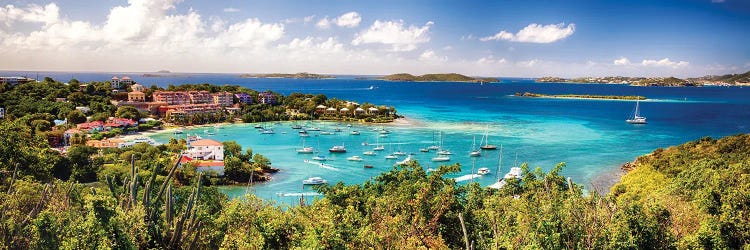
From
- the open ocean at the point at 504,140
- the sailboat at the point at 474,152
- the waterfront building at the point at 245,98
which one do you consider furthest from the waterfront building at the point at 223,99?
the sailboat at the point at 474,152

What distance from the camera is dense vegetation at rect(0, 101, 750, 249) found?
8836 millimetres

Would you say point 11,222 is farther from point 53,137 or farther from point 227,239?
point 53,137

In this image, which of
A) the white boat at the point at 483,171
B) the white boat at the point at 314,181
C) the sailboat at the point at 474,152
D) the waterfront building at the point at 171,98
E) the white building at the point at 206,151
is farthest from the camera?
the waterfront building at the point at 171,98

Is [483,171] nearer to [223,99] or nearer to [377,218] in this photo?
[377,218]

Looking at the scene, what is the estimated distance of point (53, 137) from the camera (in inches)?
1500

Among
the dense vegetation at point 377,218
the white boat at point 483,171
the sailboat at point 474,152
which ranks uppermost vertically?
the dense vegetation at point 377,218

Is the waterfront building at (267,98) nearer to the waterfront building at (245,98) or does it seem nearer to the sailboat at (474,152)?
the waterfront building at (245,98)

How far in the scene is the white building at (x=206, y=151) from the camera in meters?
31.8

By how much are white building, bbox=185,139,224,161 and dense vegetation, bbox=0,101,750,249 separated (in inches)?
639

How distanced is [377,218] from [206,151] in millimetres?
23593

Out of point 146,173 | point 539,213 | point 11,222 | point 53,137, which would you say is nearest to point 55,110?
point 53,137

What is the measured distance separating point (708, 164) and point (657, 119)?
51.7 m

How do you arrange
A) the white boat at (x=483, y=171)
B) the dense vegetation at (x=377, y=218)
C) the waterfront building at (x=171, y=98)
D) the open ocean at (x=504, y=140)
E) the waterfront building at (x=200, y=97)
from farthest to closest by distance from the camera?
the waterfront building at (x=200, y=97), the waterfront building at (x=171, y=98), the open ocean at (x=504, y=140), the white boat at (x=483, y=171), the dense vegetation at (x=377, y=218)

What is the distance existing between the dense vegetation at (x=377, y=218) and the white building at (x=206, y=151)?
1623cm
